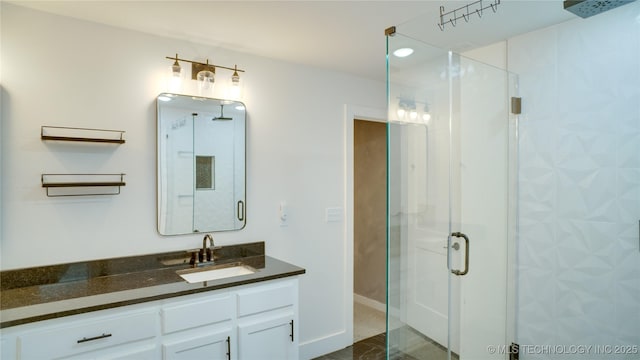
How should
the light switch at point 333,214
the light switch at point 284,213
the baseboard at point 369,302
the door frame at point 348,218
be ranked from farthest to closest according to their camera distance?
the baseboard at point 369,302 → the door frame at point 348,218 → the light switch at point 333,214 → the light switch at point 284,213

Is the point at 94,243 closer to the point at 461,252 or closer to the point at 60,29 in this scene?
the point at 60,29

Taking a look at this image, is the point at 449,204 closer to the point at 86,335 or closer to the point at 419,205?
the point at 419,205

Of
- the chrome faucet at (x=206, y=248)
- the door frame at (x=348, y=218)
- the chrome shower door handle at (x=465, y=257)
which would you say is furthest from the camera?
the door frame at (x=348, y=218)

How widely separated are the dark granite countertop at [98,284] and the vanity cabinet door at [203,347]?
0.27 meters

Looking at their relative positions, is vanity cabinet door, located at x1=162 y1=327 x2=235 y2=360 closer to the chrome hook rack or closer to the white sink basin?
the white sink basin

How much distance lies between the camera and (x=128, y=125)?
2.33 metres

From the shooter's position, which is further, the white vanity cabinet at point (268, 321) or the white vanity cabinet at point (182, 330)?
the white vanity cabinet at point (268, 321)

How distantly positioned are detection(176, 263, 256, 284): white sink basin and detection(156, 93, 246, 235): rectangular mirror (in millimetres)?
278

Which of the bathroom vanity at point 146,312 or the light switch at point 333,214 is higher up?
the light switch at point 333,214

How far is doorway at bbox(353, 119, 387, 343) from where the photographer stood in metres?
4.23

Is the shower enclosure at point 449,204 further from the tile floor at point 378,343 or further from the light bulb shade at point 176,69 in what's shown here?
the light bulb shade at point 176,69

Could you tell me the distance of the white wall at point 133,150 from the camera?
2.03 m

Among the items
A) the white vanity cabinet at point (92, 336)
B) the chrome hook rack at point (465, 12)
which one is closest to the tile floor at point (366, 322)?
the white vanity cabinet at point (92, 336)

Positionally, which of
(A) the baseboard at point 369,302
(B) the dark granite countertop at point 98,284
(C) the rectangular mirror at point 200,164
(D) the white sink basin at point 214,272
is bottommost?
(A) the baseboard at point 369,302
